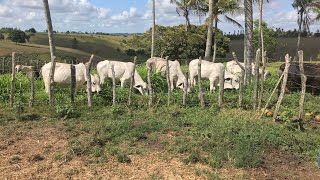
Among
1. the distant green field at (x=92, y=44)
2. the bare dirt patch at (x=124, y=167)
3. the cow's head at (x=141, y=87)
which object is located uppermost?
the distant green field at (x=92, y=44)

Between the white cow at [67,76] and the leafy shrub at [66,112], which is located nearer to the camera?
the leafy shrub at [66,112]

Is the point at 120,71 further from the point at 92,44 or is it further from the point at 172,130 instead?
the point at 92,44

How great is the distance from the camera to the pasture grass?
27.0 feet

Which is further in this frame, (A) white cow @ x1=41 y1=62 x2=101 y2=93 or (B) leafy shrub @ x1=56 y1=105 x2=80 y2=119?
(A) white cow @ x1=41 y1=62 x2=101 y2=93

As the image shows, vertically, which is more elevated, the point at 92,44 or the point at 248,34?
the point at 92,44

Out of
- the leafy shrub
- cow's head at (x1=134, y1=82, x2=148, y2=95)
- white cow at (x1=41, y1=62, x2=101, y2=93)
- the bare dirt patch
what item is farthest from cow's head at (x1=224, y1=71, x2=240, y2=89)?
the bare dirt patch

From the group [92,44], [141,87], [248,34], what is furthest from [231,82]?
[92,44]

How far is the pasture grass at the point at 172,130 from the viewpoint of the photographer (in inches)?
324

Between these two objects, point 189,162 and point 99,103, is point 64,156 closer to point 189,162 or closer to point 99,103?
point 189,162

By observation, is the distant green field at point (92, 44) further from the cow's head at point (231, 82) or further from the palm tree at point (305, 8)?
the cow's head at point (231, 82)

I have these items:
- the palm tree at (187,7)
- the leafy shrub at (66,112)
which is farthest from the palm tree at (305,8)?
the leafy shrub at (66,112)

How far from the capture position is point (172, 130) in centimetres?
962

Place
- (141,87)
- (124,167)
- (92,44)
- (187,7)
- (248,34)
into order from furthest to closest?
(92,44) → (187,7) → (248,34) → (141,87) → (124,167)

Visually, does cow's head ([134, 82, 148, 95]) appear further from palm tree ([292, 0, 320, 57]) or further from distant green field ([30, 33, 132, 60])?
distant green field ([30, 33, 132, 60])
